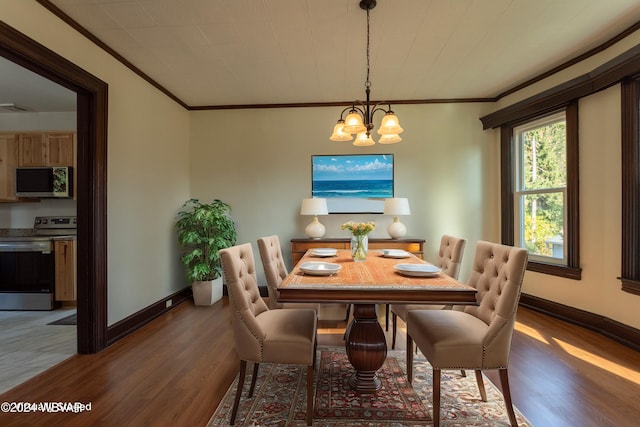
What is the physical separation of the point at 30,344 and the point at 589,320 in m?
5.20

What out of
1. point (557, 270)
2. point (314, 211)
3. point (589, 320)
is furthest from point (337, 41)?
point (589, 320)

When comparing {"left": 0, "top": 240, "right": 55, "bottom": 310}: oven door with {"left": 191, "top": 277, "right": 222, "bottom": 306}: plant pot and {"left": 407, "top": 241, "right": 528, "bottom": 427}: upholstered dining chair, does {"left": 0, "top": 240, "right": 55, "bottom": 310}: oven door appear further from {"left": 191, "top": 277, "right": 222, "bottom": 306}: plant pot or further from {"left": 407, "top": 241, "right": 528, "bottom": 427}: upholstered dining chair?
{"left": 407, "top": 241, "right": 528, "bottom": 427}: upholstered dining chair

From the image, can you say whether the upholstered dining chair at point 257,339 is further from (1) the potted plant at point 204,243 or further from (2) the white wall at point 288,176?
(1) the potted plant at point 204,243

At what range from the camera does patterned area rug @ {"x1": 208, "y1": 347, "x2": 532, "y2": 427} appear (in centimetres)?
165

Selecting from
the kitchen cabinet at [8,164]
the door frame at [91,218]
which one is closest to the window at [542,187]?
the door frame at [91,218]

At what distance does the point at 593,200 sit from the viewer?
292 cm

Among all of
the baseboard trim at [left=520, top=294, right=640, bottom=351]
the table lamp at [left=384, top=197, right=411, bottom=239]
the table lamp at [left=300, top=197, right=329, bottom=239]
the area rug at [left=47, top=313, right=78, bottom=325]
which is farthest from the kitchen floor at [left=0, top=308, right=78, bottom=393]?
the baseboard trim at [left=520, top=294, right=640, bottom=351]

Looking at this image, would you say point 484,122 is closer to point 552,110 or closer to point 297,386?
point 552,110

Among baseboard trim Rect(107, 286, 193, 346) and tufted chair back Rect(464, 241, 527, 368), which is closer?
tufted chair back Rect(464, 241, 527, 368)

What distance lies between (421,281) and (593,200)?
8.39 feet

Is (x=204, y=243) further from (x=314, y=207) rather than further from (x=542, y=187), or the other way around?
(x=542, y=187)

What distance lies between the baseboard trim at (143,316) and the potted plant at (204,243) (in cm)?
26

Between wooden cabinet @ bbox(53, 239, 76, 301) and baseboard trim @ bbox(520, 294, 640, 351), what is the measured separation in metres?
5.53

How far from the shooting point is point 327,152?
4156 millimetres
